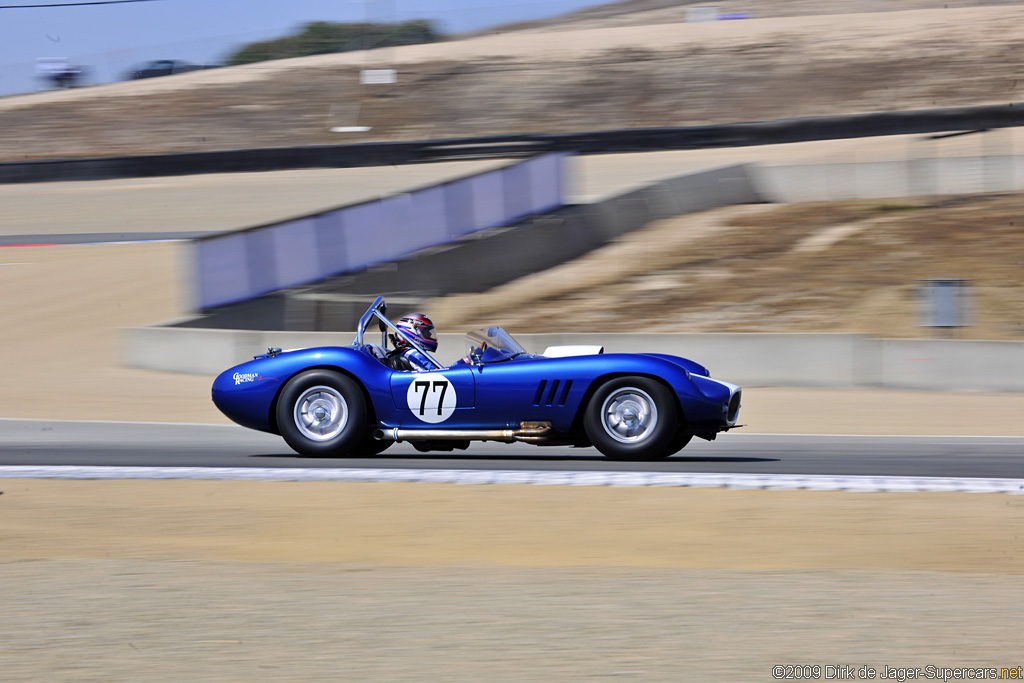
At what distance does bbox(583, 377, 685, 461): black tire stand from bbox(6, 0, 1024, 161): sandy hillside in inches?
1168

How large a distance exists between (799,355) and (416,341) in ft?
23.2

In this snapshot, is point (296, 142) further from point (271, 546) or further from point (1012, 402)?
point (271, 546)

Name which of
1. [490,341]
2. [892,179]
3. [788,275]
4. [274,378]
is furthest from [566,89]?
[274,378]

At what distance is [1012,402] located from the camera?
44.1 ft

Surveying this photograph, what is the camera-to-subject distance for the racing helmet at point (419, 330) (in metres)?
9.16

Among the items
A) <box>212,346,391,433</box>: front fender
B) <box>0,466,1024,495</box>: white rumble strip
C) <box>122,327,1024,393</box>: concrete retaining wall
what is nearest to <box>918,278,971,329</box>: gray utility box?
<box>122,327,1024,393</box>: concrete retaining wall

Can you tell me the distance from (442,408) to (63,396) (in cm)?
764

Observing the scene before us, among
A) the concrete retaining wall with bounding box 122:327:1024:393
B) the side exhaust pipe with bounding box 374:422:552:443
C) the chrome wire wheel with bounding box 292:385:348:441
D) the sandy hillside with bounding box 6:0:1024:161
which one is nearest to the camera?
the side exhaust pipe with bounding box 374:422:552:443

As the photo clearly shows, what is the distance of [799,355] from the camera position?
14711 millimetres

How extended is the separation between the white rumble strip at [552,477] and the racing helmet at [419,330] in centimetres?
118

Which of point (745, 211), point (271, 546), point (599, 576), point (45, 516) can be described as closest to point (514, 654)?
point (599, 576)

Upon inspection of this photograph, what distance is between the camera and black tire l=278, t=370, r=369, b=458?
29.3ft

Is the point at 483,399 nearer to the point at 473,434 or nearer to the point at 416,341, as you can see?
the point at 473,434
